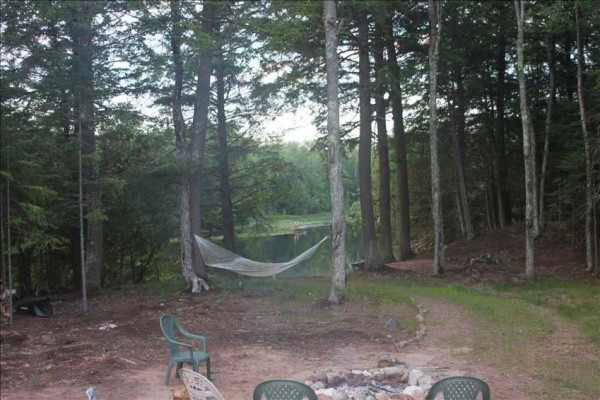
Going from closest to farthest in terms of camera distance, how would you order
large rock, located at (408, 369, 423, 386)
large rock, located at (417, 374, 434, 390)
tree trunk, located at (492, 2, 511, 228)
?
large rock, located at (417, 374, 434, 390), large rock, located at (408, 369, 423, 386), tree trunk, located at (492, 2, 511, 228)

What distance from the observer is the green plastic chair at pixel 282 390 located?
9.38 ft

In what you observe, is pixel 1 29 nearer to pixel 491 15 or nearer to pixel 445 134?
pixel 491 15

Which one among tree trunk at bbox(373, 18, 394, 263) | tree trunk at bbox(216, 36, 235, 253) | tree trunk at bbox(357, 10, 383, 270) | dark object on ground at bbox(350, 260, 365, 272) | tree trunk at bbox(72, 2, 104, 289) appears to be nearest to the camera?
tree trunk at bbox(72, 2, 104, 289)

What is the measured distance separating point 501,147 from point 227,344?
13.3 meters

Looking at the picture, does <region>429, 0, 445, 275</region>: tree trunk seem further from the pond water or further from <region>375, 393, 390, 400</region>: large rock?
<region>375, 393, 390, 400</region>: large rock

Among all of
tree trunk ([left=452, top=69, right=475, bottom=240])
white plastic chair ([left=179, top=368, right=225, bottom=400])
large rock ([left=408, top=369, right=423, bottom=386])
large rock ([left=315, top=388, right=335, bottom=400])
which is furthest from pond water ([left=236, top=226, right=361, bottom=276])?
white plastic chair ([left=179, top=368, right=225, bottom=400])

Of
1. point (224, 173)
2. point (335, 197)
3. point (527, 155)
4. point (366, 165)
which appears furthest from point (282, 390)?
point (366, 165)

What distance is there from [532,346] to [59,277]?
42.2 ft

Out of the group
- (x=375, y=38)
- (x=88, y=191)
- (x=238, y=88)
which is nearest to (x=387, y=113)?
(x=375, y=38)

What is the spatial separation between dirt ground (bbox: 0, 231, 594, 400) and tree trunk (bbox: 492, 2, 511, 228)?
918 centimetres

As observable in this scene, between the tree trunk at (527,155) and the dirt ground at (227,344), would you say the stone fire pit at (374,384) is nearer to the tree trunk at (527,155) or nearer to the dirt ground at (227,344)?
the dirt ground at (227,344)

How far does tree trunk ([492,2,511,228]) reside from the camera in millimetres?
15975

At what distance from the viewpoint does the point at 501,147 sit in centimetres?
1658

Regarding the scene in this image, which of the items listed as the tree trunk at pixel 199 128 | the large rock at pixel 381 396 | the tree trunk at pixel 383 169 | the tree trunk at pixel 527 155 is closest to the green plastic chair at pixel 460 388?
the large rock at pixel 381 396
